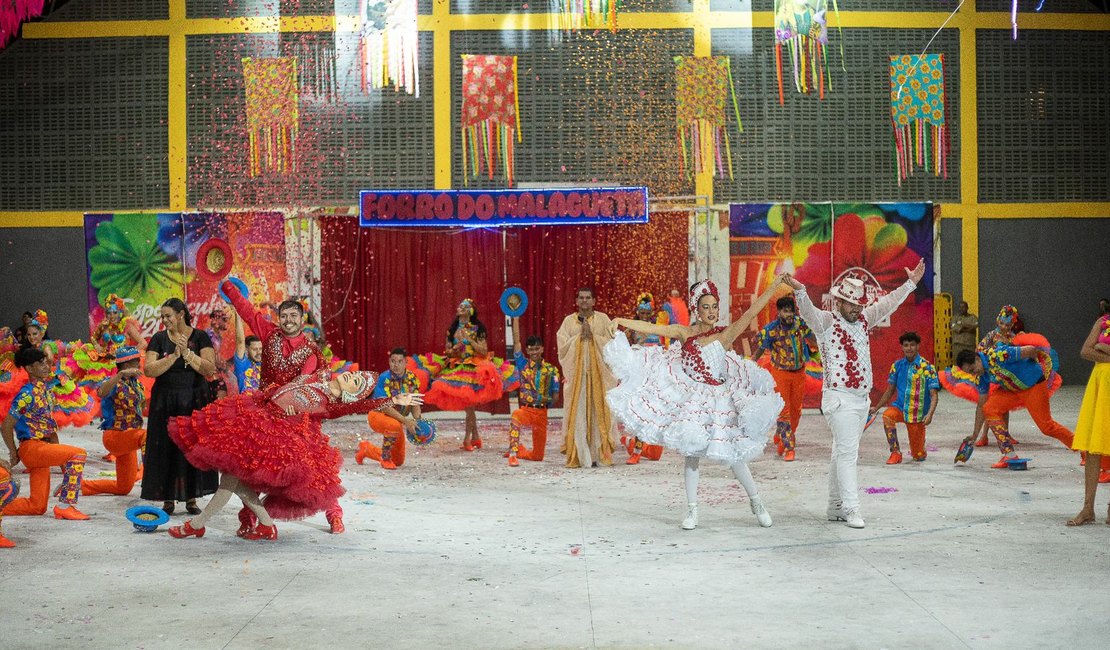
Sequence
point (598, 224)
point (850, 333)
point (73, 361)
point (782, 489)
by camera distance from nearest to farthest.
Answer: point (850, 333) → point (782, 489) → point (73, 361) → point (598, 224)

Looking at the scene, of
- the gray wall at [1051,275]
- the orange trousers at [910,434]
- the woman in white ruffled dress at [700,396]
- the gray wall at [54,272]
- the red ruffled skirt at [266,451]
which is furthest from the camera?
the gray wall at [1051,275]

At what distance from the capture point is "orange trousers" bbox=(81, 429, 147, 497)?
26.1 feet

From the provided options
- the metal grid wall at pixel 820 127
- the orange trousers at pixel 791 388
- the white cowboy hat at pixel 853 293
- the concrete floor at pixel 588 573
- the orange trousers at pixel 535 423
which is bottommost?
the concrete floor at pixel 588 573

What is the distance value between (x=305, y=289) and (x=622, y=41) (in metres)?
5.36

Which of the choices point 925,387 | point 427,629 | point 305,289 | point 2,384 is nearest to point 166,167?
point 305,289

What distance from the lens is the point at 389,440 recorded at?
31.8 ft

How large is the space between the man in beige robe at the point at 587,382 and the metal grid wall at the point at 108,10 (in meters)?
9.75

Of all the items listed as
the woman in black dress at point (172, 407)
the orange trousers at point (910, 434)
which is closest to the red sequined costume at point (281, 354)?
the woman in black dress at point (172, 407)

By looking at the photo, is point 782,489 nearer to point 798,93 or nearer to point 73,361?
point 73,361

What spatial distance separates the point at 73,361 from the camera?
1002cm

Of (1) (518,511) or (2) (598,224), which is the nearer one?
(1) (518,511)

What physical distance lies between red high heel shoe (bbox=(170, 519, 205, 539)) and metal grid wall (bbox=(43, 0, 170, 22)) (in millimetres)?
11690

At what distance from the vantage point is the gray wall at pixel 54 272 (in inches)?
662

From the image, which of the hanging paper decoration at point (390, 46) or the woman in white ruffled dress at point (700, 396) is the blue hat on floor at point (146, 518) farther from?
the hanging paper decoration at point (390, 46)
